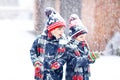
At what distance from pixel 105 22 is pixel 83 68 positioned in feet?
23.5

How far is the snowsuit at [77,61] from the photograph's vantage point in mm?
4980

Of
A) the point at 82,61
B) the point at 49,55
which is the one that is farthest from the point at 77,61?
the point at 49,55

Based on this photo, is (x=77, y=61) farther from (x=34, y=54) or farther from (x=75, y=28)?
(x=34, y=54)

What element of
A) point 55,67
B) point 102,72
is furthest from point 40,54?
point 102,72

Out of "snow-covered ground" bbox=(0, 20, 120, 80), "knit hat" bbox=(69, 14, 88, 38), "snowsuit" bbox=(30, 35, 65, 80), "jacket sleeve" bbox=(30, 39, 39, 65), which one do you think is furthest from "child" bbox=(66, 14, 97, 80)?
"snow-covered ground" bbox=(0, 20, 120, 80)

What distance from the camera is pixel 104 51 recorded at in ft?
39.2

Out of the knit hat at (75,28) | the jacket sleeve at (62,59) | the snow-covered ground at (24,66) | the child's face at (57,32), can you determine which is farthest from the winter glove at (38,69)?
the snow-covered ground at (24,66)

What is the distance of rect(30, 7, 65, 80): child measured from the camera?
4.96 metres

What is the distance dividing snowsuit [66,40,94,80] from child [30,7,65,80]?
139mm

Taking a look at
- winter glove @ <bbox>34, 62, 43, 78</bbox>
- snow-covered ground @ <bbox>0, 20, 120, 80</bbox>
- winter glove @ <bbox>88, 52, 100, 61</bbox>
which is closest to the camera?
winter glove @ <bbox>88, 52, 100, 61</bbox>

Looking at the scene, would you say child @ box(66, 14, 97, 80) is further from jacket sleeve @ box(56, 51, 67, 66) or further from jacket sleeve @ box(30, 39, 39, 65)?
jacket sleeve @ box(30, 39, 39, 65)

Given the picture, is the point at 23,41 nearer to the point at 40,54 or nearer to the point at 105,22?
the point at 105,22

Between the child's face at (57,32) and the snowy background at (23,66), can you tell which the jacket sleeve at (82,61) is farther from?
the snowy background at (23,66)

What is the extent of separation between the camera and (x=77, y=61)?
497 cm
